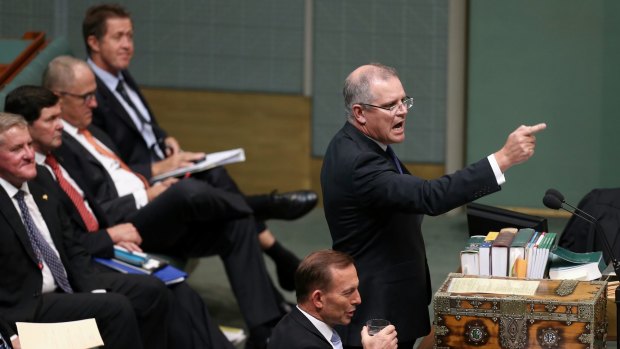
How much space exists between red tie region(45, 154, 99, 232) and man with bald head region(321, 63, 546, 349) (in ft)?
5.09

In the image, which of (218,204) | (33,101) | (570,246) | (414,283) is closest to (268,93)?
(218,204)

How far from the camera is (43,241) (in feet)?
13.7

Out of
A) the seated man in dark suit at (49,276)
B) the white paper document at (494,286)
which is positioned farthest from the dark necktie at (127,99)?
the white paper document at (494,286)

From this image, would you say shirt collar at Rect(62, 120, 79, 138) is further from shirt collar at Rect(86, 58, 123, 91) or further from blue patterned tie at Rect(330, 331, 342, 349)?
blue patterned tie at Rect(330, 331, 342, 349)

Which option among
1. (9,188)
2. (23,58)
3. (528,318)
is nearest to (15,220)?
(9,188)

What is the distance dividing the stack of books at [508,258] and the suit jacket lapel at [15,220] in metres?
1.51

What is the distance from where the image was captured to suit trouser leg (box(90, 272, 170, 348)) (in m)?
4.39

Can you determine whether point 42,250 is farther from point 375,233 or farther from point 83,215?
point 375,233

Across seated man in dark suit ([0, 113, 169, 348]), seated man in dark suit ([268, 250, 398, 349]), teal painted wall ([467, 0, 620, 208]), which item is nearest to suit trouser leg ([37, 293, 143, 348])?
seated man in dark suit ([0, 113, 169, 348])

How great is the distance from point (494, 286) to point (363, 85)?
65cm

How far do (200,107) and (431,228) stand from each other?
1540 mm

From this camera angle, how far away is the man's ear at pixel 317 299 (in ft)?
10.0

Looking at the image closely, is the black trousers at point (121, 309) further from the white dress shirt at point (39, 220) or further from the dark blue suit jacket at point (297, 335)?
the dark blue suit jacket at point (297, 335)

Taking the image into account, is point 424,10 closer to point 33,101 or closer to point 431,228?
point 431,228
